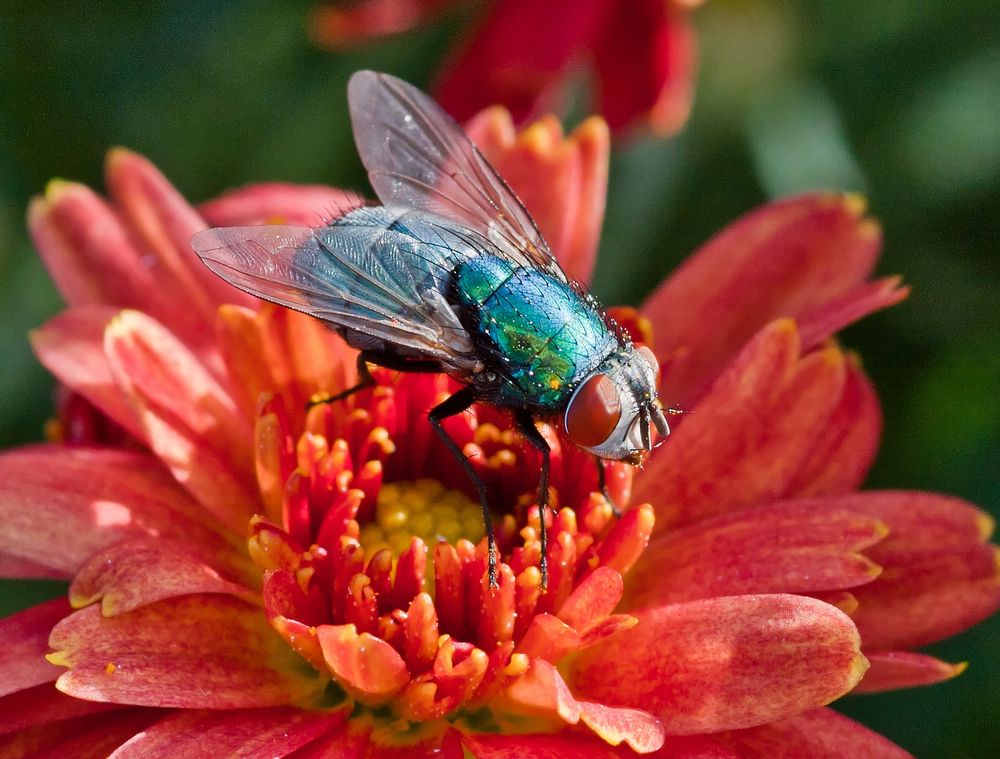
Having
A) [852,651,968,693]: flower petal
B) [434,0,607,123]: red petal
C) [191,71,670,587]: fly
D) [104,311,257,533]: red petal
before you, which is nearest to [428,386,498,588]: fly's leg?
[191,71,670,587]: fly

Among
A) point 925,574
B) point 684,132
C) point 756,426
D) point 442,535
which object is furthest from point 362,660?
point 684,132

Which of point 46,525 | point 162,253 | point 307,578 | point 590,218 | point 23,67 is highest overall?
point 23,67

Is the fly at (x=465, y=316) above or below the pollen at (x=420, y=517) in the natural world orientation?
above

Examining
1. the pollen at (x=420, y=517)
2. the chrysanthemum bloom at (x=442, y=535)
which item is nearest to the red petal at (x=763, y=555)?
the chrysanthemum bloom at (x=442, y=535)

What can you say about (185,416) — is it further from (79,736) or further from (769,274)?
(769,274)

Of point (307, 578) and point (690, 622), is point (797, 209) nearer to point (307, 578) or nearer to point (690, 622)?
point (690, 622)

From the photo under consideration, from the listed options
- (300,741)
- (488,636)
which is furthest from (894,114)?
(300,741)

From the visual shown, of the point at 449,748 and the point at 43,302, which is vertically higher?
the point at 43,302

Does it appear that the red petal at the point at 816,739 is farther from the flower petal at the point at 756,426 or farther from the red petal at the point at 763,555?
the flower petal at the point at 756,426
